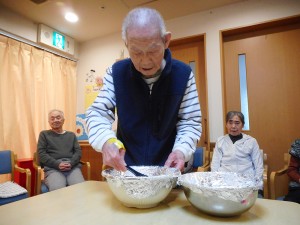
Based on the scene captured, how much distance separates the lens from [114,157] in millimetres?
659

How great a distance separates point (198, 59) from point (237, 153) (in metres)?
1.36

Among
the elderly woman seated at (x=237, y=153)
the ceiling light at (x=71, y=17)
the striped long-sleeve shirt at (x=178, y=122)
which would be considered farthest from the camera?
the ceiling light at (x=71, y=17)

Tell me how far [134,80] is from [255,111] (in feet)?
6.92

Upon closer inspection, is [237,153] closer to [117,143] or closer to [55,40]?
[117,143]

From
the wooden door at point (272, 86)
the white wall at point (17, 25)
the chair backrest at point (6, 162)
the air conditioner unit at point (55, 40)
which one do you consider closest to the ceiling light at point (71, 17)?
the air conditioner unit at point (55, 40)

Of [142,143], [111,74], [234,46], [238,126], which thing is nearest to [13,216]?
[142,143]

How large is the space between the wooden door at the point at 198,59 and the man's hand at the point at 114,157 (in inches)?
86.4

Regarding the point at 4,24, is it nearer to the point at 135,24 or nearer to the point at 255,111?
the point at 135,24

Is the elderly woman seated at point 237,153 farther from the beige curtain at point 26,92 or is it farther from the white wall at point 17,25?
the white wall at point 17,25

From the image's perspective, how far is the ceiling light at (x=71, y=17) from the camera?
2883 mm

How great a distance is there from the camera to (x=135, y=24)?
0.69 metres

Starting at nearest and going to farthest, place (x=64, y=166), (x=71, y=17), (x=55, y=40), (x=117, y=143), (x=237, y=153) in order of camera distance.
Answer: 1. (x=117, y=143)
2. (x=237, y=153)
3. (x=64, y=166)
4. (x=71, y=17)
5. (x=55, y=40)

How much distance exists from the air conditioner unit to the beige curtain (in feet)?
0.46

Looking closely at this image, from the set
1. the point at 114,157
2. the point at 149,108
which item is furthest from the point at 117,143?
the point at 149,108
